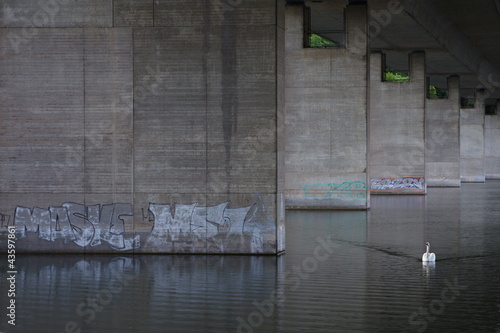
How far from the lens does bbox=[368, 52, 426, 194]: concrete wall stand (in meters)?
49.2

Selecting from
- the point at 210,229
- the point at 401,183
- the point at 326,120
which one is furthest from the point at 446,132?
the point at 210,229

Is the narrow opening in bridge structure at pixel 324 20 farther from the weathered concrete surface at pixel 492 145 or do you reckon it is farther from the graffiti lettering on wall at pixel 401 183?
the weathered concrete surface at pixel 492 145

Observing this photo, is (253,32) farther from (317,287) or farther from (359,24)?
(359,24)

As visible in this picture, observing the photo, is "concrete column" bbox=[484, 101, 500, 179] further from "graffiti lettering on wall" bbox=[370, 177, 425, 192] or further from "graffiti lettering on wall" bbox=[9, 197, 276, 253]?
"graffiti lettering on wall" bbox=[9, 197, 276, 253]

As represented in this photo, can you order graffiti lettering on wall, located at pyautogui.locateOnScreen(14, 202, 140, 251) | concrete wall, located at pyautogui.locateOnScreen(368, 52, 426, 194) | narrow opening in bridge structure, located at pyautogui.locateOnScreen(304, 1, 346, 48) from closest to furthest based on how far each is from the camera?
graffiti lettering on wall, located at pyautogui.locateOnScreen(14, 202, 140, 251) < narrow opening in bridge structure, located at pyautogui.locateOnScreen(304, 1, 346, 48) < concrete wall, located at pyautogui.locateOnScreen(368, 52, 426, 194)

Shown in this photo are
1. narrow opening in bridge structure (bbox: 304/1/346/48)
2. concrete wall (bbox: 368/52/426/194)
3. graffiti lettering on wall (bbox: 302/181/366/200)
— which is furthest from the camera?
concrete wall (bbox: 368/52/426/194)

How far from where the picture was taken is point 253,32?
19.0 meters

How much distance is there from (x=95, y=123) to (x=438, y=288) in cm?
905

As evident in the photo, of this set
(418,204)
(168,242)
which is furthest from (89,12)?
(418,204)

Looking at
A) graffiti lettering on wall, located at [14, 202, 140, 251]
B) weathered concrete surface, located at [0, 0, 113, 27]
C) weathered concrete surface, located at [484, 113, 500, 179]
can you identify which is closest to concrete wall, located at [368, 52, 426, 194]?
weathered concrete surface, located at [0, 0, 113, 27]

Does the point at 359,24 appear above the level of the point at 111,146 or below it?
above

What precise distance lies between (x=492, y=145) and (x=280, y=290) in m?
88.0

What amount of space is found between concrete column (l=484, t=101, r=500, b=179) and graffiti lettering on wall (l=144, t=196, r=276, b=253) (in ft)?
271

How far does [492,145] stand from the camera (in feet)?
320
